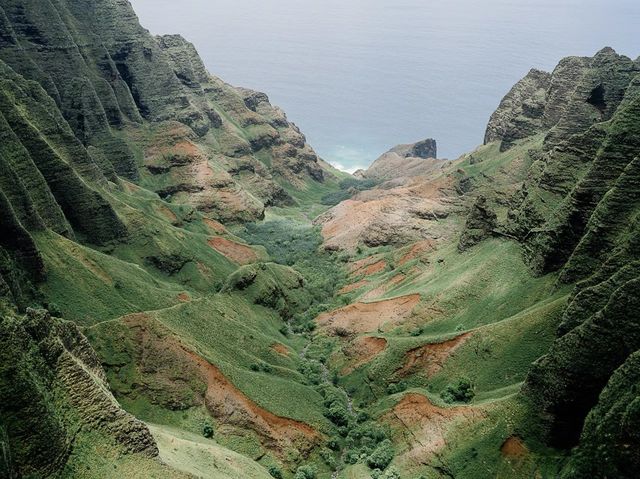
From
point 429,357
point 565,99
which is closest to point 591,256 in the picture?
point 429,357

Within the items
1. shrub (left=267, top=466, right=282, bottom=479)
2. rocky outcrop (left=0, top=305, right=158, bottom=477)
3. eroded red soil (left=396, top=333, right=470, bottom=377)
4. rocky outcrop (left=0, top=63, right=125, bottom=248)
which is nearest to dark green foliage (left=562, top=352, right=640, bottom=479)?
shrub (left=267, top=466, right=282, bottom=479)

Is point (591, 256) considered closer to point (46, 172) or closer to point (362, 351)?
point (362, 351)

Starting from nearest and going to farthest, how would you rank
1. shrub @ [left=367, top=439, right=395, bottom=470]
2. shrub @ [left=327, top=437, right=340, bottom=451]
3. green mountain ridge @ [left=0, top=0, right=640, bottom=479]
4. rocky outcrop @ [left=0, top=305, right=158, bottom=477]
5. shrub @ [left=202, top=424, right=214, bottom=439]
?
rocky outcrop @ [left=0, top=305, right=158, bottom=477]
green mountain ridge @ [left=0, top=0, right=640, bottom=479]
shrub @ [left=202, top=424, right=214, bottom=439]
shrub @ [left=367, top=439, right=395, bottom=470]
shrub @ [left=327, top=437, right=340, bottom=451]

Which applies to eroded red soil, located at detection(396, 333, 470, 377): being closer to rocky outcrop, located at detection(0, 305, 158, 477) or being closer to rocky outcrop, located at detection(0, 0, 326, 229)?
rocky outcrop, located at detection(0, 305, 158, 477)

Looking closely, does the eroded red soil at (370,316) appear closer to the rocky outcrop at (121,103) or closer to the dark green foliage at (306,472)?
the dark green foliage at (306,472)

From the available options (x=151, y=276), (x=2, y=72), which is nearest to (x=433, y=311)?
(x=151, y=276)

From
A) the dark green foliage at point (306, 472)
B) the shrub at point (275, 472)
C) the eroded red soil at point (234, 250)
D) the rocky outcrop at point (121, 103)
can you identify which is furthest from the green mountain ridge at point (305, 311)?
the dark green foliage at point (306, 472)
